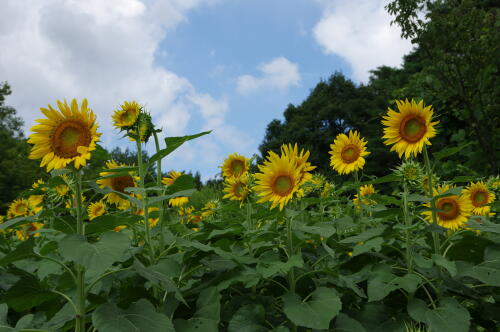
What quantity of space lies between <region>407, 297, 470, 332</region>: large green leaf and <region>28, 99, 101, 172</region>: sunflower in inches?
70.9

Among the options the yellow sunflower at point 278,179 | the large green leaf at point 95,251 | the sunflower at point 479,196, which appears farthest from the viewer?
the sunflower at point 479,196

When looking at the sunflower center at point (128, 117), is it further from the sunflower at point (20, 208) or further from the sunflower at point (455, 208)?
the sunflower at point (20, 208)

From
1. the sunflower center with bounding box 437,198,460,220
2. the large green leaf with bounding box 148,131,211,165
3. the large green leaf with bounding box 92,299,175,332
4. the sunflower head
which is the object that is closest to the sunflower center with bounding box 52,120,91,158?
the large green leaf with bounding box 148,131,211,165

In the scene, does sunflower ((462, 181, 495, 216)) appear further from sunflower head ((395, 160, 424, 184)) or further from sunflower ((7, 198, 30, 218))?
sunflower ((7, 198, 30, 218))

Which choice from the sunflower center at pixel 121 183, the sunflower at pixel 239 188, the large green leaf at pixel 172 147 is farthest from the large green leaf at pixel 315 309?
the sunflower center at pixel 121 183

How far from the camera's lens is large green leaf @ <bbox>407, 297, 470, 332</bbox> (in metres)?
2.21

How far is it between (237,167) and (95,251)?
2452 millimetres

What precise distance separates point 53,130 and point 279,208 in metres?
1.38

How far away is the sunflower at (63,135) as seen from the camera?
211cm

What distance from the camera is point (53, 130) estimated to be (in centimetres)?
221

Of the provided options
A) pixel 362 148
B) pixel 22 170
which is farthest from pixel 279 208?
pixel 22 170

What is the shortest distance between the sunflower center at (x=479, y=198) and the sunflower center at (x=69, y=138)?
3.95 meters

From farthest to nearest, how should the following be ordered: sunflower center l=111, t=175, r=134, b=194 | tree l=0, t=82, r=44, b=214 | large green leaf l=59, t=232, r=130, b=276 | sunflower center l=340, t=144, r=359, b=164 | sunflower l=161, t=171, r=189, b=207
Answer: tree l=0, t=82, r=44, b=214, sunflower center l=340, t=144, r=359, b=164, sunflower l=161, t=171, r=189, b=207, sunflower center l=111, t=175, r=134, b=194, large green leaf l=59, t=232, r=130, b=276

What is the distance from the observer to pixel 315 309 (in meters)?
2.14
